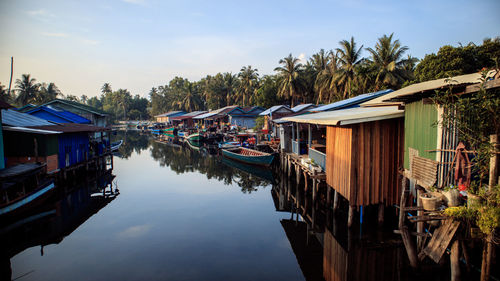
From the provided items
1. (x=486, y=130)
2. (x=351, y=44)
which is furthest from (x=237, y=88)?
(x=486, y=130)

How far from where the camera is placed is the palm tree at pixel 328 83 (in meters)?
37.3

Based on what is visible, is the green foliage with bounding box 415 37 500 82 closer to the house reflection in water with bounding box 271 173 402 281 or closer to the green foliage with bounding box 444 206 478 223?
the house reflection in water with bounding box 271 173 402 281

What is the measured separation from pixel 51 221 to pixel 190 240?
23.0 ft

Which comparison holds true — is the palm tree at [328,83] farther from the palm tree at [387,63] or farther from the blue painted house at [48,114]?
the blue painted house at [48,114]

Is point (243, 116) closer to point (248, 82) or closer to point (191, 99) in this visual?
point (248, 82)

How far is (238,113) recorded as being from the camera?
47.2 metres

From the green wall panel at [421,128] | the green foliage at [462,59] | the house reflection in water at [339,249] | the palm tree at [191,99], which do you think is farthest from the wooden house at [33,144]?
the palm tree at [191,99]

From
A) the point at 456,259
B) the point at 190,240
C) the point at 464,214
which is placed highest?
the point at 464,214

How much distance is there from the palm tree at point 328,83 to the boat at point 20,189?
1231 inches

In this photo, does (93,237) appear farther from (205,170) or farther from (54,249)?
(205,170)

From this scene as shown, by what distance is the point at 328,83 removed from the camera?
38.9 meters

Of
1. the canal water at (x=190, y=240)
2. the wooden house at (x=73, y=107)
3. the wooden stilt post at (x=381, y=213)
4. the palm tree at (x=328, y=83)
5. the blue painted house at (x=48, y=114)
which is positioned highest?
the palm tree at (x=328, y=83)

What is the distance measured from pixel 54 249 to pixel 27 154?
985cm

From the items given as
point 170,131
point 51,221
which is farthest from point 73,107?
point 51,221
